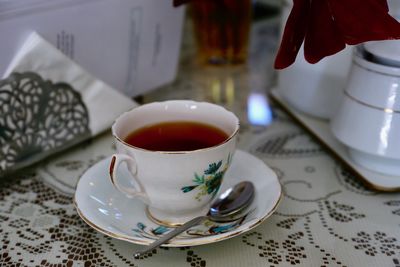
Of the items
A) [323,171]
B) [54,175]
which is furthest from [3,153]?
[323,171]

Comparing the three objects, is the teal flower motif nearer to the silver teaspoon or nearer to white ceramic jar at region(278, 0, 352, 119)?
the silver teaspoon

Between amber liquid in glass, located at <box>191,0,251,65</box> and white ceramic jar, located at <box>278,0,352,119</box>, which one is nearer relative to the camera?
white ceramic jar, located at <box>278,0,352,119</box>

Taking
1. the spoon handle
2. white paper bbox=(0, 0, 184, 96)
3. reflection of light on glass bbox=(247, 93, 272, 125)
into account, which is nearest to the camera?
the spoon handle

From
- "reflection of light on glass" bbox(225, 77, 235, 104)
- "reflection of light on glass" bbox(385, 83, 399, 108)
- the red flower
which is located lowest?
"reflection of light on glass" bbox(225, 77, 235, 104)

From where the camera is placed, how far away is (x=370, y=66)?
20.7 inches

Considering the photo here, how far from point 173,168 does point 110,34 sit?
0.86ft

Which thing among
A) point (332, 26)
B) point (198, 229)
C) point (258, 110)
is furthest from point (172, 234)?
point (258, 110)

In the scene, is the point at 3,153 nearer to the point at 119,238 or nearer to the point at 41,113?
the point at 41,113

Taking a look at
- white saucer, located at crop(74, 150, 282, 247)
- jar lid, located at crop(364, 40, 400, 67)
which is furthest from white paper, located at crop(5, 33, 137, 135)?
jar lid, located at crop(364, 40, 400, 67)

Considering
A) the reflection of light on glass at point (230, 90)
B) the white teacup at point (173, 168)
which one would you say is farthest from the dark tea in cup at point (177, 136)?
the reflection of light on glass at point (230, 90)

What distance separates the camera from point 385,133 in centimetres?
53

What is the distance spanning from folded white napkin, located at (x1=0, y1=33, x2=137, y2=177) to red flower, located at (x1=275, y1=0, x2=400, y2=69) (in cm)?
26

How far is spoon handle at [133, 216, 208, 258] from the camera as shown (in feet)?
1.42

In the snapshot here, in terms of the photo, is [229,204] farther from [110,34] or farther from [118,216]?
[110,34]
